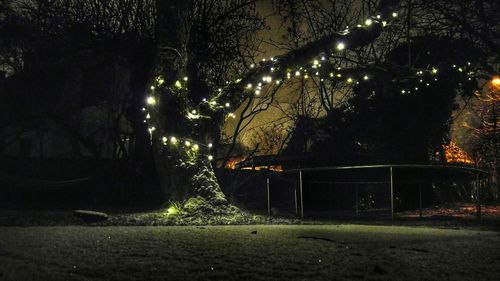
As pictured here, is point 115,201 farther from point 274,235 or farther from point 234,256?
point 234,256

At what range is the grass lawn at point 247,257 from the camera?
2773 millimetres

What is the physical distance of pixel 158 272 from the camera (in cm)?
282

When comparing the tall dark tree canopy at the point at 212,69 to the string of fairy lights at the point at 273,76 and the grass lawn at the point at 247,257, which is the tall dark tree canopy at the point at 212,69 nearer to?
the string of fairy lights at the point at 273,76

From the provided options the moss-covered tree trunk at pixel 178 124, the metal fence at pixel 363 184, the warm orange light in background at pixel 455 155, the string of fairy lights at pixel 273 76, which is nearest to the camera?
the metal fence at pixel 363 184

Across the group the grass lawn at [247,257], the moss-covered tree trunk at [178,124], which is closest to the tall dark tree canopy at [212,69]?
the moss-covered tree trunk at [178,124]

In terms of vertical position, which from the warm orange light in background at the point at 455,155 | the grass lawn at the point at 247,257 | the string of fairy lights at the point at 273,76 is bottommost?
the grass lawn at the point at 247,257

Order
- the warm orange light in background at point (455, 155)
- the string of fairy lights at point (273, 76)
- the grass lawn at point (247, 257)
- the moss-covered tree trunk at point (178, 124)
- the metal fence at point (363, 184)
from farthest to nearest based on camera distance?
the warm orange light in background at point (455, 155), the string of fairy lights at point (273, 76), the moss-covered tree trunk at point (178, 124), the metal fence at point (363, 184), the grass lawn at point (247, 257)

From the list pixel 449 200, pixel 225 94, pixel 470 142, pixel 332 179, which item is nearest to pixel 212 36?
pixel 225 94

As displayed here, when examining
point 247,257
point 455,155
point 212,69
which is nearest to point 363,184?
point 212,69

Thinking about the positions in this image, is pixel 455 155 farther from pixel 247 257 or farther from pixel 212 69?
pixel 247 257

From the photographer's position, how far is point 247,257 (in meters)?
3.49

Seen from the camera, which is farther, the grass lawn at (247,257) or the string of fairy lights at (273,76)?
the string of fairy lights at (273,76)

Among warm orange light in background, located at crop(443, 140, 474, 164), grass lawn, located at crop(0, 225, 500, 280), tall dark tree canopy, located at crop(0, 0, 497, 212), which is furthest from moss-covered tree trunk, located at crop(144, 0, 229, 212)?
warm orange light in background, located at crop(443, 140, 474, 164)

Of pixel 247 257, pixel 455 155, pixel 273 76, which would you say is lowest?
pixel 247 257
